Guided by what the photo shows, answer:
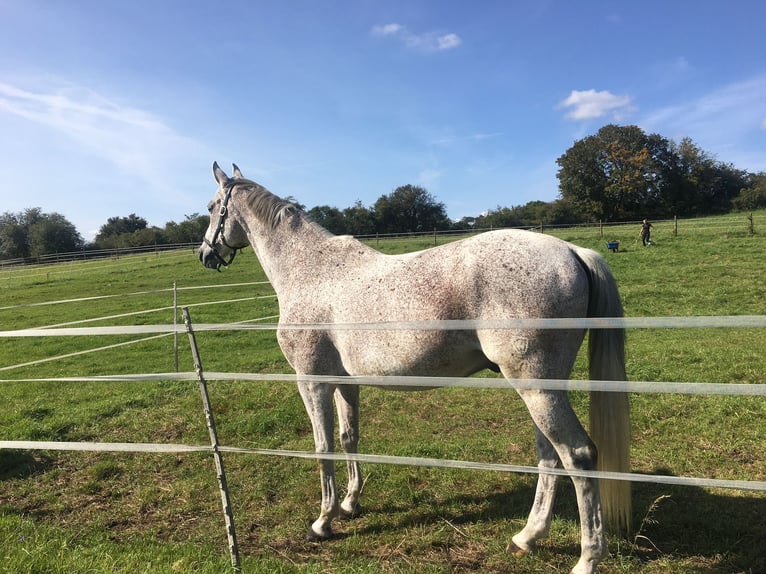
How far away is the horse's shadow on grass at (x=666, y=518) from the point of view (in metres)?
2.64

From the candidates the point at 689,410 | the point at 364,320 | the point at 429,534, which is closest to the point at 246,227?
the point at 364,320

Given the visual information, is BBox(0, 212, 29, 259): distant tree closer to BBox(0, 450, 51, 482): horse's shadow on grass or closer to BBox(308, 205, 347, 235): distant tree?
BBox(308, 205, 347, 235): distant tree

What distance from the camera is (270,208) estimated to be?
3531 millimetres

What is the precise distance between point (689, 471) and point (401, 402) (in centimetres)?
305

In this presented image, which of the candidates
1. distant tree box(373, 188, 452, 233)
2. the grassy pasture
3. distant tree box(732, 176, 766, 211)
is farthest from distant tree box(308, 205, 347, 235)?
distant tree box(732, 176, 766, 211)

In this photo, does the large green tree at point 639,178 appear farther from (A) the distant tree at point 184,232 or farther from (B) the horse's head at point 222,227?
(B) the horse's head at point 222,227

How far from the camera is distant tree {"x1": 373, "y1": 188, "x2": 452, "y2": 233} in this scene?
45969mm

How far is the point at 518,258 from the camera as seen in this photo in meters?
2.38

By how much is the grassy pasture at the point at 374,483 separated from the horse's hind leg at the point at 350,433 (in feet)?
0.55

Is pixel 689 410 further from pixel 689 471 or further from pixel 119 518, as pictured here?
pixel 119 518

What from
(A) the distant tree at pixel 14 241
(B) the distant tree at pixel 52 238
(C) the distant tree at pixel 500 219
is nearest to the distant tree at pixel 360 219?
(C) the distant tree at pixel 500 219

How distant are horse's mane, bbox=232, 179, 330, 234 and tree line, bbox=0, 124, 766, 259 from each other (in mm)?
38556

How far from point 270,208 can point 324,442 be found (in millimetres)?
1853

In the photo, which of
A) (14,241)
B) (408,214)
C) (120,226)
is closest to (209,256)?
(408,214)
